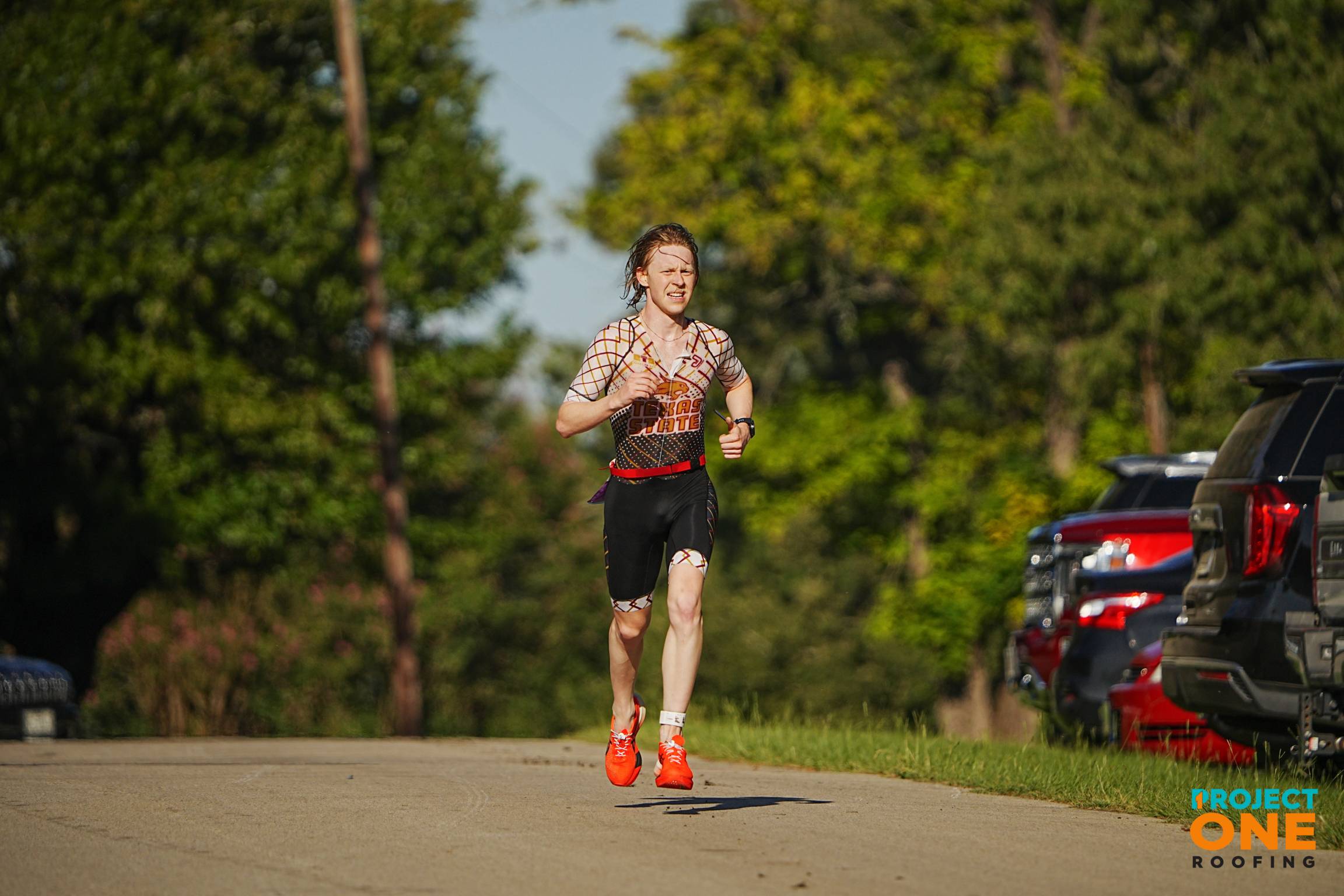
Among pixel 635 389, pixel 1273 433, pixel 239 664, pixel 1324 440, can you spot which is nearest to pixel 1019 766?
pixel 1273 433

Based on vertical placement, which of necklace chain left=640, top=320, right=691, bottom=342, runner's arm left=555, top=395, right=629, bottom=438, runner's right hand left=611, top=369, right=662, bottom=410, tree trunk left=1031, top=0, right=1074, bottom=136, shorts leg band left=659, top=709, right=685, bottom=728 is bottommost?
shorts leg band left=659, top=709, right=685, bottom=728

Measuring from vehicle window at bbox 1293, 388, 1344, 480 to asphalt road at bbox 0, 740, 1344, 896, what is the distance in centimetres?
195

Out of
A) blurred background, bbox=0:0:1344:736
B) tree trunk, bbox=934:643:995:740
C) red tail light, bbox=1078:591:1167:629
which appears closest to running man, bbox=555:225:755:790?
red tail light, bbox=1078:591:1167:629

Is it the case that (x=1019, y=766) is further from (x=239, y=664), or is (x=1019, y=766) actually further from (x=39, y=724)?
(x=239, y=664)

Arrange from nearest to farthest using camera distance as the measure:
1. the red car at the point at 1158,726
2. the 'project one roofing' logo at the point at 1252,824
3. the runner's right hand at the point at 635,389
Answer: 1. the 'project one roofing' logo at the point at 1252,824
2. the runner's right hand at the point at 635,389
3. the red car at the point at 1158,726

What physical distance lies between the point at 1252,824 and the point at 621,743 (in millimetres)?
2390

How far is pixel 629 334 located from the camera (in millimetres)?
7598

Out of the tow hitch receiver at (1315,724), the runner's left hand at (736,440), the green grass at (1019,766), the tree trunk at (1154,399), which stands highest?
the tree trunk at (1154,399)

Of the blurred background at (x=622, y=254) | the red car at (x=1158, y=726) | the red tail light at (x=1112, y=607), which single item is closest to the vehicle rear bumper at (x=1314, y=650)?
the red car at (x=1158, y=726)

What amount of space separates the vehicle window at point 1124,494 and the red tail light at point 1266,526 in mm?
4980

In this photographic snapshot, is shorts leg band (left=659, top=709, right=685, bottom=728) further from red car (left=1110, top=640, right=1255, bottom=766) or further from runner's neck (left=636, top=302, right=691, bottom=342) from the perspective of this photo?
red car (left=1110, top=640, right=1255, bottom=766)

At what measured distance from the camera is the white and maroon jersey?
750 centimetres

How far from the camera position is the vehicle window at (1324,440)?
866 centimetres

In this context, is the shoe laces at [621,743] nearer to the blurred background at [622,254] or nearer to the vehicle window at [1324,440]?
the vehicle window at [1324,440]
